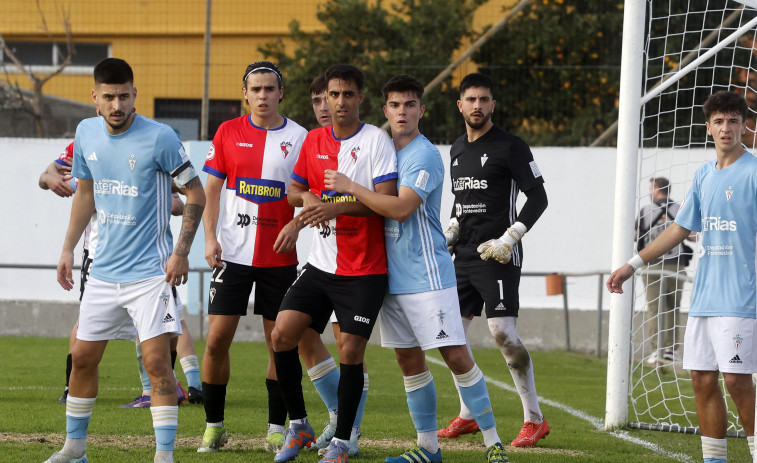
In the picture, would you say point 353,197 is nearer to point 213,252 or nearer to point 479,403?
point 213,252

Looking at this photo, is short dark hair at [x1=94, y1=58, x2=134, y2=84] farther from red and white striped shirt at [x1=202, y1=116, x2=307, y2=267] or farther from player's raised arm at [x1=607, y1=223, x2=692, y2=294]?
player's raised arm at [x1=607, y1=223, x2=692, y2=294]

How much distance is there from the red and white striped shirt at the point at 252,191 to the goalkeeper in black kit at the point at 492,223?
1394mm

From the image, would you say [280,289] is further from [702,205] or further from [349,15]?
[349,15]

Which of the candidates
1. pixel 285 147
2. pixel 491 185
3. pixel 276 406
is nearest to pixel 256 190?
pixel 285 147

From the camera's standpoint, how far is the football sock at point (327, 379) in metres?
6.28

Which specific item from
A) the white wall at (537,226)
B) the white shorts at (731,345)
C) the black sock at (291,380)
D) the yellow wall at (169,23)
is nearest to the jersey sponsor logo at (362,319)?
the black sock at (291,380)

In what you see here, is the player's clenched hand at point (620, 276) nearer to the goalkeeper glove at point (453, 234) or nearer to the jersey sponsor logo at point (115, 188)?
the goalkeeper glove at point (453, 234)

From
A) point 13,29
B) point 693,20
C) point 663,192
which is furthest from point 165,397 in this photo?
point 13,29

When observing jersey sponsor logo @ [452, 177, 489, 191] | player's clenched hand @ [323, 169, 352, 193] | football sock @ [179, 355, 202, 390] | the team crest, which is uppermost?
the team crest

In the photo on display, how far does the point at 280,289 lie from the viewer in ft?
20.4

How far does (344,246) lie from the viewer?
562cm

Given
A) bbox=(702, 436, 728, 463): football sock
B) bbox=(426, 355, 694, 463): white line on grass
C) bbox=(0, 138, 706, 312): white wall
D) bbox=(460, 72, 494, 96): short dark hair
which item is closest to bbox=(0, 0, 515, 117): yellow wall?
bbox=(0, 138, 706, 312): white wall

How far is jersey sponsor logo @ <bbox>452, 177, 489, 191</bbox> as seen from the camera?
6.89 meters

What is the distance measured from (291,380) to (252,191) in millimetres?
1181
